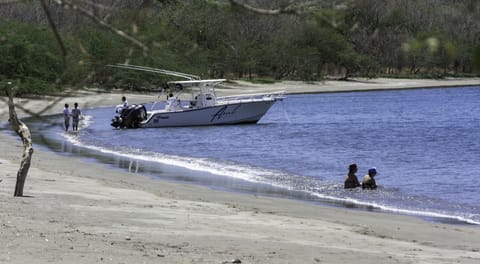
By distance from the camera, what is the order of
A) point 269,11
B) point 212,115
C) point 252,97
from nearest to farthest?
point 269,11
point 212,115
point 252,97

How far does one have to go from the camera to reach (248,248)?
1177 cm

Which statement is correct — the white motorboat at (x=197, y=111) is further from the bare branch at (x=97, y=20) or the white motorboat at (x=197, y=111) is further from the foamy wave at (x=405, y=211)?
the bare branch at (x=97, y=20)

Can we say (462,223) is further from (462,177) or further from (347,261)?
(462,177)

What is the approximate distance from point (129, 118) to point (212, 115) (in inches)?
174

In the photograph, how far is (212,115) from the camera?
46.6 meters

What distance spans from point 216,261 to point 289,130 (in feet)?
118

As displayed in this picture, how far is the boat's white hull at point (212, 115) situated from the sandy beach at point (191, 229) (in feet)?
76.7

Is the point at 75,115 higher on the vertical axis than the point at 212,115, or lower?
lower

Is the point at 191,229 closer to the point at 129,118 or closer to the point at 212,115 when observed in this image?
the point at 129,118

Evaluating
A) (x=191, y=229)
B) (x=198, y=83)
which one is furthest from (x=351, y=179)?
(x=198, y=83)

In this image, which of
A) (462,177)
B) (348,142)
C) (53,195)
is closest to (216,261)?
(53,195)

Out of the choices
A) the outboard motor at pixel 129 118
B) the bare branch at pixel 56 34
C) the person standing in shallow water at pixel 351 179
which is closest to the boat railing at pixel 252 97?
the outboard motor at pixel 129 118

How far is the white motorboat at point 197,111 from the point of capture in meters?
44.8

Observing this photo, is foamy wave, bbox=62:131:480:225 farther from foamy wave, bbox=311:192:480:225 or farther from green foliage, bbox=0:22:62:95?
green foliage, bbox=0:22:62:95
